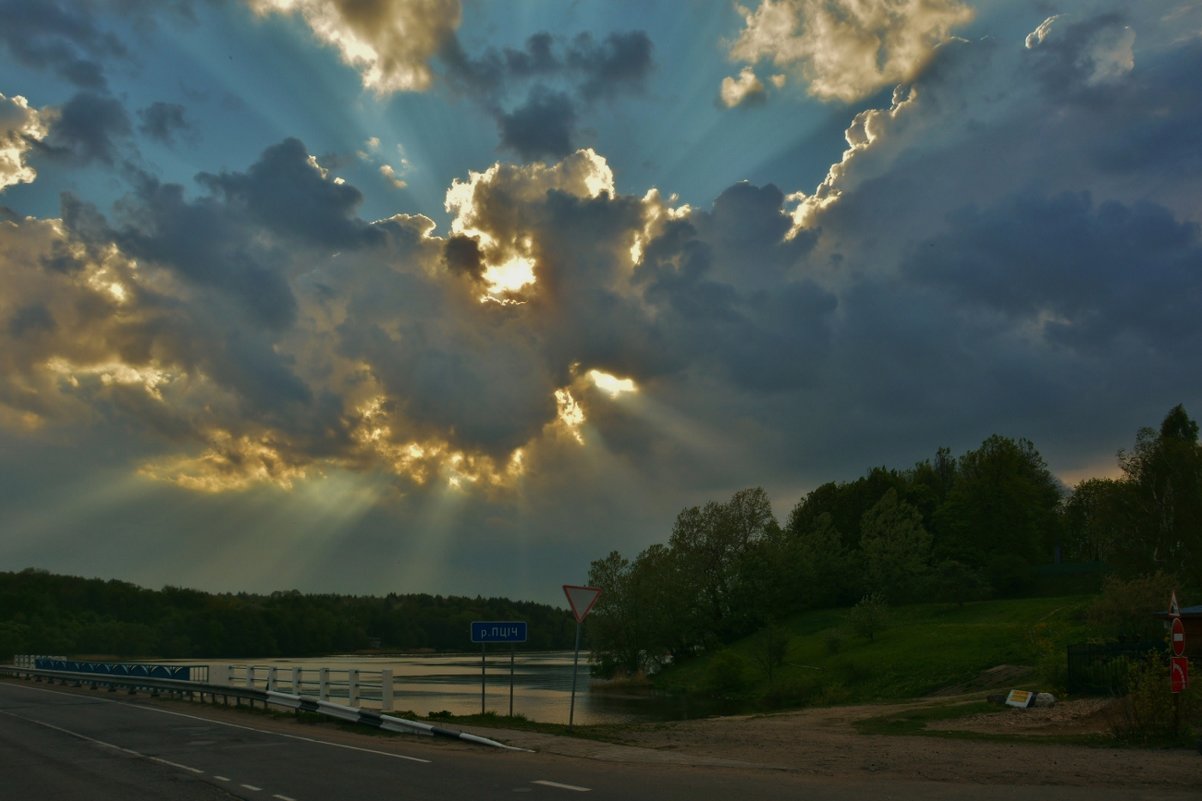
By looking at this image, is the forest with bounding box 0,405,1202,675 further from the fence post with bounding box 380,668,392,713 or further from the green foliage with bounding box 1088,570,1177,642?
the fence post with bounding box 380,668,392,713

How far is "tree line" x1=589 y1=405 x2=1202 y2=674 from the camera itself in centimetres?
7269

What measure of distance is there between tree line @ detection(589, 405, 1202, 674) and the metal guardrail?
46907 millimetres

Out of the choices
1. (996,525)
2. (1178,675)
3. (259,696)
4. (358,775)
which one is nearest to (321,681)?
(259,696)

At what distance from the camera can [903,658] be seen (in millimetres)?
54844

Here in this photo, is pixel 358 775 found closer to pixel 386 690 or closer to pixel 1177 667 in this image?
pixel 386 690

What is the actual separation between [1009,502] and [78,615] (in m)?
147

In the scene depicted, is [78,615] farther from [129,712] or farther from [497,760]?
[497,760]

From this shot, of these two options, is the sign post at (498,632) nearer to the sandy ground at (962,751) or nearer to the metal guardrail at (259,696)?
the metal guardrail at (259,696)

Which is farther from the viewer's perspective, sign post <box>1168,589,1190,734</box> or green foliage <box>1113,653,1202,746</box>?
green foliage <box>1113,653,1202,746</box>

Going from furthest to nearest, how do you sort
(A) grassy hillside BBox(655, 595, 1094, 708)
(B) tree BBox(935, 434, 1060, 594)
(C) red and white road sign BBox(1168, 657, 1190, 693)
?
(B) tree BBox(935, 434, 1060, 594) → (A) grassy hillside BBox(655, 595, 1094, 708) → (C) red and white road sign BBox(1168, 657, 1190, 693)

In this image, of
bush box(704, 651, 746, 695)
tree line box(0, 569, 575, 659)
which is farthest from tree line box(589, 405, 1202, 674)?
tree line box(0, 569, 575, 659)

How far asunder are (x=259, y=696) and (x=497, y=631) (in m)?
11.6

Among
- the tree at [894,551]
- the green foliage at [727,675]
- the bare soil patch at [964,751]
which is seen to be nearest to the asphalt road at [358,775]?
the bare soil patch at [964,751]

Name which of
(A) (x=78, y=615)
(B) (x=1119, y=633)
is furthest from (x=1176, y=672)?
(A) (x=78, y=615)
